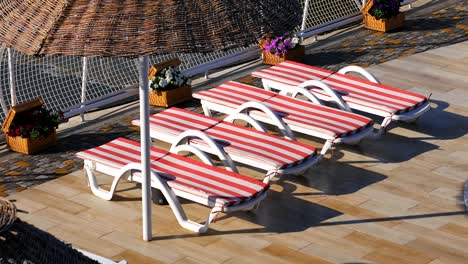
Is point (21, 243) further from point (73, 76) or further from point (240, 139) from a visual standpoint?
point (73, 76)

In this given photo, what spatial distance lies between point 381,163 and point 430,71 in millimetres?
3923

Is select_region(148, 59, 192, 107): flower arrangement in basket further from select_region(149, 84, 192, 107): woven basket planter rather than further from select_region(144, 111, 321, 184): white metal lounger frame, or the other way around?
select_region(144, 111, 321, 184): white metal lounger frame

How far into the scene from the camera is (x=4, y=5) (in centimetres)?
1117

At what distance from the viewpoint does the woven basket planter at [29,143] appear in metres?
16.7

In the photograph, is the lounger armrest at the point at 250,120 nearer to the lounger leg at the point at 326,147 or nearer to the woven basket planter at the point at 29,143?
the lounger leg at the point at 326,147

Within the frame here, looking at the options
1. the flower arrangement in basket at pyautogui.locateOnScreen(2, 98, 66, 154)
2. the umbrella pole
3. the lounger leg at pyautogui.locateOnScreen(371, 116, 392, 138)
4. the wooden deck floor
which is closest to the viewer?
the umbrella pole

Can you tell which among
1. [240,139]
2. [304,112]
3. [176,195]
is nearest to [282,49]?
[304,112]

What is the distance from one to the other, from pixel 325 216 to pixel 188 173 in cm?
170

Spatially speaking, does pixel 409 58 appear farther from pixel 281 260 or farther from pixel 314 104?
pixel 281 260

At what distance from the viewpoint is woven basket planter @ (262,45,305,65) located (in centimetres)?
2033

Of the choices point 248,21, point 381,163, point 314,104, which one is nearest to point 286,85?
point 314,104

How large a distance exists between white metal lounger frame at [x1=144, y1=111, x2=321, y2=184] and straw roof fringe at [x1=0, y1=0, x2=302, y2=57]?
4233 millimetres

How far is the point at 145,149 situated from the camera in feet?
45.1

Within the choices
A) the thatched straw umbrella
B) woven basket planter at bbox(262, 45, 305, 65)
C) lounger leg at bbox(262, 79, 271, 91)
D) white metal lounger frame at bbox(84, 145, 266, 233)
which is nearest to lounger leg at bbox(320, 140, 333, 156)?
white metal lounger frame at bbox(84, 145, 266, 233)
